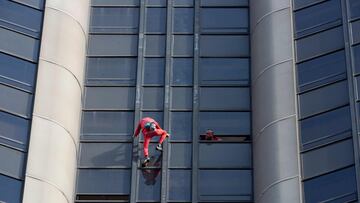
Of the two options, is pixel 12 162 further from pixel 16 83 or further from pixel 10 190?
pixel 16 83

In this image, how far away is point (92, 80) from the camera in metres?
38.6

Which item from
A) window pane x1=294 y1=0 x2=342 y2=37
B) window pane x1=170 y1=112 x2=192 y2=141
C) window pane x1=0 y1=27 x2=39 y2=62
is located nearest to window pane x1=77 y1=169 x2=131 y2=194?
window pane x1=170 y1=112 x2=192 y2=141

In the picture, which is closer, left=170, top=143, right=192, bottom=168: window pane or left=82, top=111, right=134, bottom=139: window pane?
left=170, top=143, right=192, bottom=168: window pane

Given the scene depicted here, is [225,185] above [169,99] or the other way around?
the other way around

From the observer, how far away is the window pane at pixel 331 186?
108ft

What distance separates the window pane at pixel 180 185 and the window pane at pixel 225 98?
275 centimetres

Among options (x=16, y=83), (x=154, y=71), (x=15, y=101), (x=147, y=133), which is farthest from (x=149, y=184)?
(x=16, y=83)

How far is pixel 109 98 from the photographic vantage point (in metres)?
38.1

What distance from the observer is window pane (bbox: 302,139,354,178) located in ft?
110

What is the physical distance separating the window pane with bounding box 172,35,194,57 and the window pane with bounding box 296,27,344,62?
425cm

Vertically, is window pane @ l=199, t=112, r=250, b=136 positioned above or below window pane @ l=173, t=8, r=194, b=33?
below

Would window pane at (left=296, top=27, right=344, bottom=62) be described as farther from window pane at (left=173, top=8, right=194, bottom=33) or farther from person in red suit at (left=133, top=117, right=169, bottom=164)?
person in red suit at (left=133, top=117, right=169, bottom=164)

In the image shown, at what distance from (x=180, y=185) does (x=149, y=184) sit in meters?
1.06

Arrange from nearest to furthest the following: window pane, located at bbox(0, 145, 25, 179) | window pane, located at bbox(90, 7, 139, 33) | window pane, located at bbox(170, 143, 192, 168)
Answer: window pane, located at bbox(0, 145, 25, 179), window pane, located at bbox(170, 143, 192, 168), window pane, located at bbox(90, 7, 139, 33)
